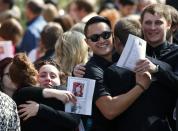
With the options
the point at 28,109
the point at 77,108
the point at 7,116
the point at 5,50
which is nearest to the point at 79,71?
the point at 77,108

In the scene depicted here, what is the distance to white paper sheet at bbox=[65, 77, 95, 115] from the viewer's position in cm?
596

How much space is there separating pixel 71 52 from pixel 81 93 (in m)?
0.85

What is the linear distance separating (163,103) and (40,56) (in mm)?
3158

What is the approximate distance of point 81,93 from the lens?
6.02m

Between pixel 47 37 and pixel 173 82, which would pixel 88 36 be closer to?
pixel 173 82

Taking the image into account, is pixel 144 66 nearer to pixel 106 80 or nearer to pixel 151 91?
pixel 151 91

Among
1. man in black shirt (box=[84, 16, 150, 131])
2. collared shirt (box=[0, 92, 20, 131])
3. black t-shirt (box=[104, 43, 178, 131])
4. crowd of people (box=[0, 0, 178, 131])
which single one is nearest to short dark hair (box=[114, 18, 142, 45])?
crowd of people (box=[0, 0, 178, 131])

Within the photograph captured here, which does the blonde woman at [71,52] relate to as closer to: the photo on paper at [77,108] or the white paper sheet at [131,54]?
the photo on paper at [77,108]

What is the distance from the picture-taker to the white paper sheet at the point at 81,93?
19.6 ft

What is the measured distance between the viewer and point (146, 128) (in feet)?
19.2

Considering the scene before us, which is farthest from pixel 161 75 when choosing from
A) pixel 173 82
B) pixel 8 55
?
pixel 8 55

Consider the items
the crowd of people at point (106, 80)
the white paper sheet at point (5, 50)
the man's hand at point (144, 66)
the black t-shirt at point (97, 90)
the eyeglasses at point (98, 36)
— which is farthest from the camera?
the white paper sheet at point (5, 50)

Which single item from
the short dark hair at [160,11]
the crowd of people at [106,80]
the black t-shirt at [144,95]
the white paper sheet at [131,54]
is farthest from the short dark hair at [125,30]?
the white paper sheet at [131,54]

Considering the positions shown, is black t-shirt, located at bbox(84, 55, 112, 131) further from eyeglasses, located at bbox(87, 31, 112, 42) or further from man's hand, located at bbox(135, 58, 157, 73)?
man's hand, located at bbox(135, 58, 157, 73)
